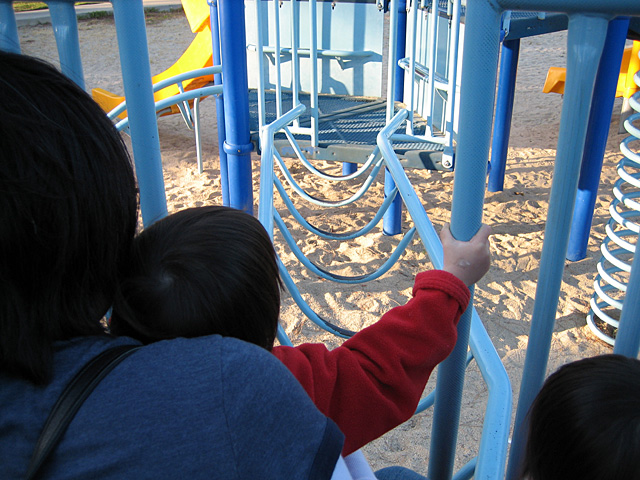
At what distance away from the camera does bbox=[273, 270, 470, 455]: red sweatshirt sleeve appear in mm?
846

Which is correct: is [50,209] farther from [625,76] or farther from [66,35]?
[625,76]

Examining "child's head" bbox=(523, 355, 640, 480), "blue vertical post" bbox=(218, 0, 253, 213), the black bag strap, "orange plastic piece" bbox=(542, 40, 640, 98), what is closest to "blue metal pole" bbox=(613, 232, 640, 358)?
"child's head" bbox=(523, 355, 640, 480)

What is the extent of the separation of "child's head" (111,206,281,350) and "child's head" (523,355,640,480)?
0.40m

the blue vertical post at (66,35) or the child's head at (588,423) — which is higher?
the blue vertical post at (66,35)

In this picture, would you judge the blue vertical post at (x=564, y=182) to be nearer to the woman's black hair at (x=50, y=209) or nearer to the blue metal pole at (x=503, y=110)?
the woman's black hair at (x=50, y=209)

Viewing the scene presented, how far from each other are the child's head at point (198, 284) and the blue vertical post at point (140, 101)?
0.23 metres

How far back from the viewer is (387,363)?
2.78ft

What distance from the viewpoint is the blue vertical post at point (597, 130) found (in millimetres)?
3014

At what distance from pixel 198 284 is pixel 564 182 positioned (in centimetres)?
46

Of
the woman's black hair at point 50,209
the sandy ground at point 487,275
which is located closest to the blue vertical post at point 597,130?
the sandy ground at point 487,275

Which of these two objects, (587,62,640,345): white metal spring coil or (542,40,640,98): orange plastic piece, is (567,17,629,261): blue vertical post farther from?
(542,40,640,98): orange plastic piece

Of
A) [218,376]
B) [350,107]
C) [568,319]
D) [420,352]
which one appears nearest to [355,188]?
[350,107]

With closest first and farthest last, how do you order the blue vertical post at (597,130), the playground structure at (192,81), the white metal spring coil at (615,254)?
the white metal spring coil at (615,254)
the blue vertical post at (597,130)
the playground structure at (192,81)

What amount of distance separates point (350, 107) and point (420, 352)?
307 cm
